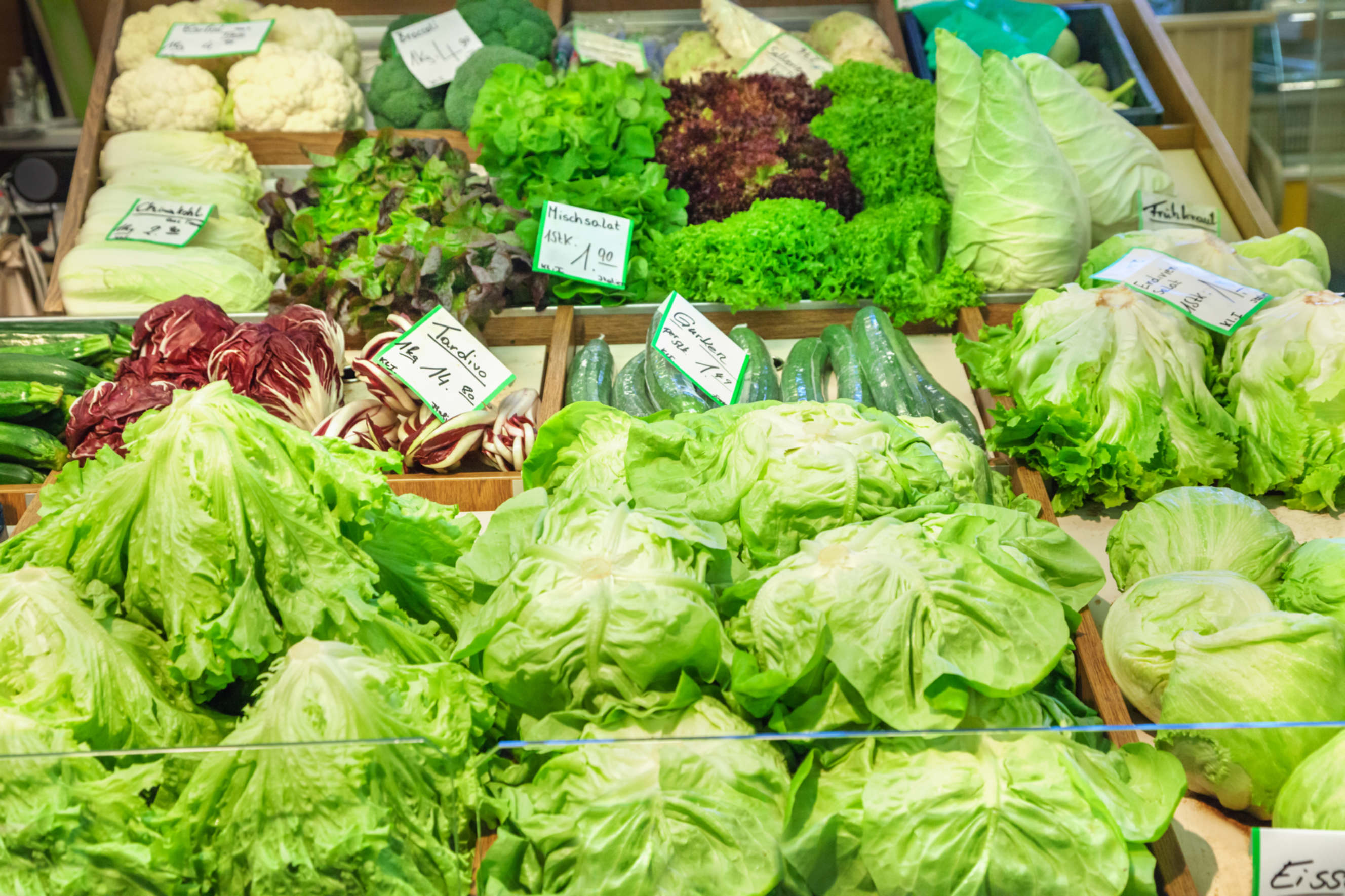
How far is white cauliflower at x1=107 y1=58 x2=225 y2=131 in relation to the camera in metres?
4.02

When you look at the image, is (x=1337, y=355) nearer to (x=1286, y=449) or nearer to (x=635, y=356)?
(x=1286, y=449)

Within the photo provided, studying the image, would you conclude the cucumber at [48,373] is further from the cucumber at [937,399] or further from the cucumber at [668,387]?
the cucumber at [937,399]

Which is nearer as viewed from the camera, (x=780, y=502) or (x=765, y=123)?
(x=780, y=502)

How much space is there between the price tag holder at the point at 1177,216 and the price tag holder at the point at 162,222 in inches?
126

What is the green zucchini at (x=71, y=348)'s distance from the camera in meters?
3.03

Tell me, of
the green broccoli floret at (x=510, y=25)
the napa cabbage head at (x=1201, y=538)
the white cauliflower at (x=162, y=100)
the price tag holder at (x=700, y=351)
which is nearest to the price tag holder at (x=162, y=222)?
the white cauliflower at (x=162, y=100)

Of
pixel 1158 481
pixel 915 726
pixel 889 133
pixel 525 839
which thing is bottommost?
pixel 1158 481

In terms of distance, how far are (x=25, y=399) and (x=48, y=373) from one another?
5.1 inches

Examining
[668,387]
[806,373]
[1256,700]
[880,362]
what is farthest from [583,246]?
[1256,700]

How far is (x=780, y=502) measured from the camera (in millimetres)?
1855

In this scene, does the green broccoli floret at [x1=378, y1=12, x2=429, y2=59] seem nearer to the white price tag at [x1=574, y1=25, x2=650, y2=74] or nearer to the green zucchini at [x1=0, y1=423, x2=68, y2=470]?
the white price tag at [x1=574, y1=25, x2=650, y2=74]

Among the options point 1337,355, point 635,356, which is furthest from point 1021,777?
point 635,356

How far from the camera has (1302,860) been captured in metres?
1.43

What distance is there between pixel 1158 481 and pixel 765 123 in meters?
2.05
